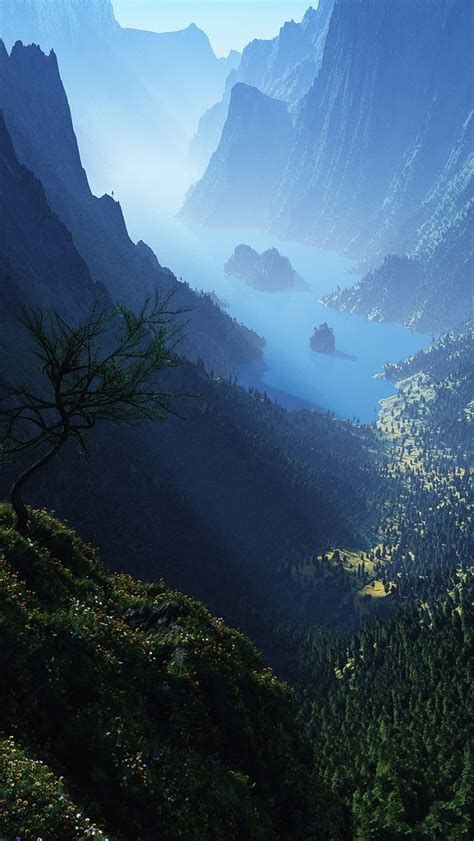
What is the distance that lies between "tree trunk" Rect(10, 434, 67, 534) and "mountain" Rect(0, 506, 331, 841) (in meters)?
0.88

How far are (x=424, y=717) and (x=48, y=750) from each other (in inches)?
4093

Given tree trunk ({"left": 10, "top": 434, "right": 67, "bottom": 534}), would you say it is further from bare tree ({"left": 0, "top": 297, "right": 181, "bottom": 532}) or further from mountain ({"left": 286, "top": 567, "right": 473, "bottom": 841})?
mountain ({"left": 286, "top": 567, "right": 473, "bottom": 841})

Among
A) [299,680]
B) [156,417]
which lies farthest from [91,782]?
[299,680]

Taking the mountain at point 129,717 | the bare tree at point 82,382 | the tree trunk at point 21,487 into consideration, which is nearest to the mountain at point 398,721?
the mountain at point 129,717

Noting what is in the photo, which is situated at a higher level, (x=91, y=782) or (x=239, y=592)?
(x=239, y=592)

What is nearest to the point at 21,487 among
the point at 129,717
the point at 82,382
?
the point at 82,382

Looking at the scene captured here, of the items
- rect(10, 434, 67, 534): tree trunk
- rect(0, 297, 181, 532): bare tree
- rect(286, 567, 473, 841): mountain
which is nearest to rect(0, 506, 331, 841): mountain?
rect(10, 434, 67, 534): tree trunk

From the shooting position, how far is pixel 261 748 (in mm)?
35312

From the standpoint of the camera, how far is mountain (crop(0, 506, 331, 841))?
23427mm

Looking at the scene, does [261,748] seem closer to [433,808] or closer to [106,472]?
[433,808]

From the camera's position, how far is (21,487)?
3403 cm

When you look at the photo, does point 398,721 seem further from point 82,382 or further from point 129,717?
point 82,382

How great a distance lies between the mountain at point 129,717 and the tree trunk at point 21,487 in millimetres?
879

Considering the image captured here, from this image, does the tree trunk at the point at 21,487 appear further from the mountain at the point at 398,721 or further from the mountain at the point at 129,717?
the mountain at the point at 398,721
